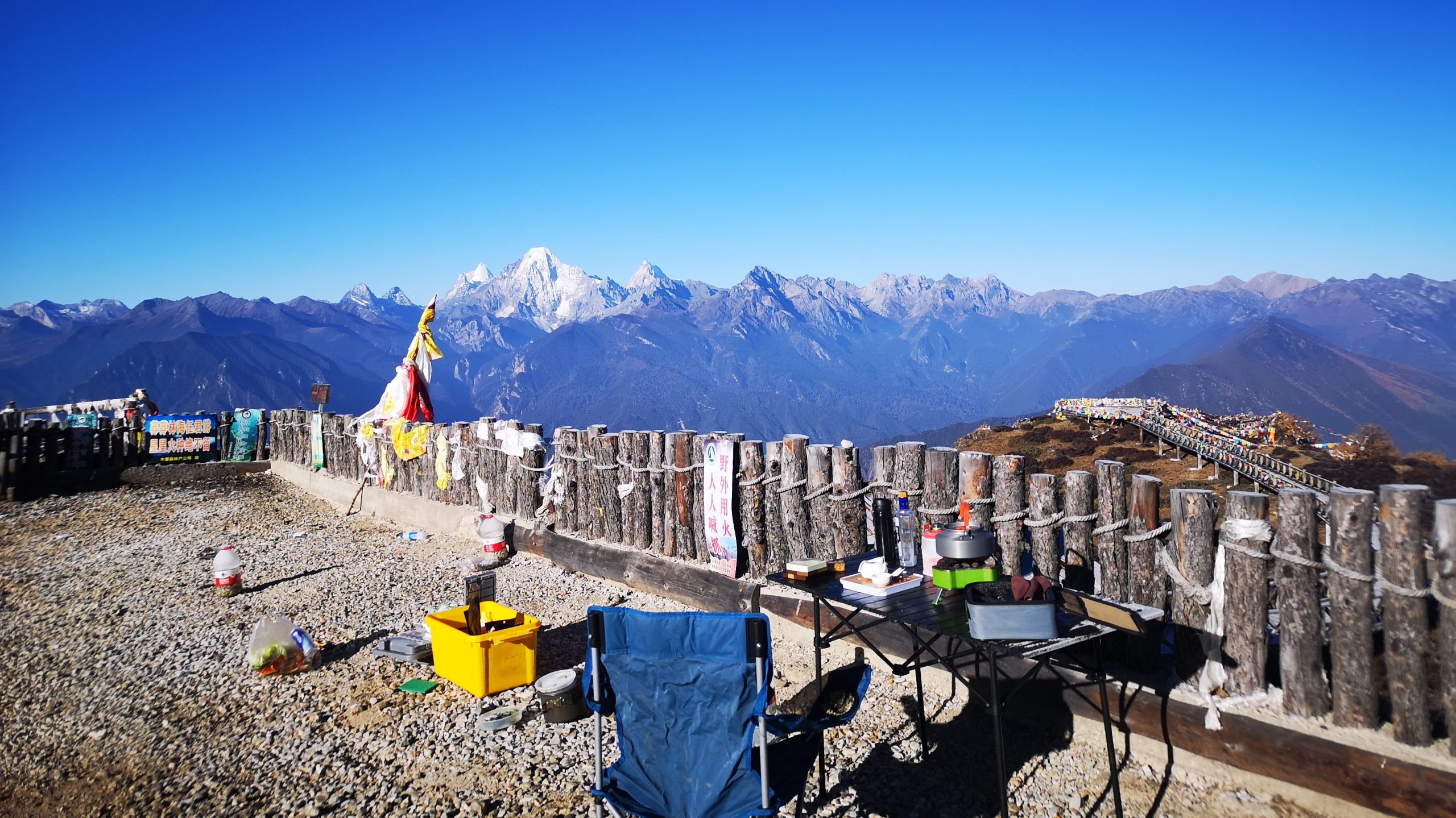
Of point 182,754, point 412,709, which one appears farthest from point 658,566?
point 182,754

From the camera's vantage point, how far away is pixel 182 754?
16.2 feet

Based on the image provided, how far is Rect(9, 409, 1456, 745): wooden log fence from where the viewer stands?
3812mm

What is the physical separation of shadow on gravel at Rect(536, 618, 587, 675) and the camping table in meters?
2.43

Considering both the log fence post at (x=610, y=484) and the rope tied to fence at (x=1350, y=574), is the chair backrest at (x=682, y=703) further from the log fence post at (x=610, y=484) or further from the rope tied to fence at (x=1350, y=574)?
the log fence post at (x=610, y=484)

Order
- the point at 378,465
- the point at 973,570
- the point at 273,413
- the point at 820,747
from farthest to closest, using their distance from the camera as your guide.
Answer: the point at 273,413 < the point at 378,465 < the point at 973,570 < the point at 820,747

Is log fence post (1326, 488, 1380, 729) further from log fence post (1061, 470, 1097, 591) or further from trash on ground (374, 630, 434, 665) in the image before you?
trash on ground (374, 630, 434, 665)

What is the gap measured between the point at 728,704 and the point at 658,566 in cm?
489

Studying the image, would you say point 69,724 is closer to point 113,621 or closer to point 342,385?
point 113,621

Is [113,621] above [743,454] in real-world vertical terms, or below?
below

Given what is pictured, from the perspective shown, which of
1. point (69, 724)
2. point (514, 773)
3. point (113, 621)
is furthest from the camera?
point (113, 621)

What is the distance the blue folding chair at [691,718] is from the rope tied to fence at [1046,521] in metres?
2.48

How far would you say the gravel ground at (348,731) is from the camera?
429 centimetres

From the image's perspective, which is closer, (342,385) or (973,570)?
(973,570)

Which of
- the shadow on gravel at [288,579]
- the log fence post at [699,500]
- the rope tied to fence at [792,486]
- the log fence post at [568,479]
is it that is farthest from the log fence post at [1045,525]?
the shadow on gravel at [288,579]
